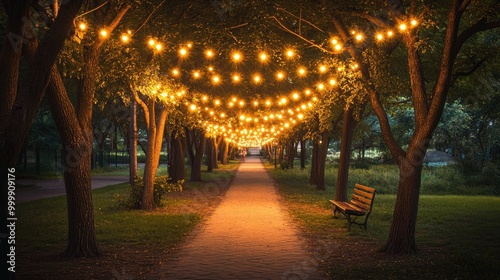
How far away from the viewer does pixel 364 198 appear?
13.3m

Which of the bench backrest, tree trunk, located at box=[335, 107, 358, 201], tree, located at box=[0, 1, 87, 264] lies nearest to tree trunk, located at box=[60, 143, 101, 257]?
tree, located at box=[0, 1, 87, 264]

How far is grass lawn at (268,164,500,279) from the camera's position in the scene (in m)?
7.95

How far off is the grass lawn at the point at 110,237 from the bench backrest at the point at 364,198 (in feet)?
15.0

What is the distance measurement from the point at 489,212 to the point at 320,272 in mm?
11401

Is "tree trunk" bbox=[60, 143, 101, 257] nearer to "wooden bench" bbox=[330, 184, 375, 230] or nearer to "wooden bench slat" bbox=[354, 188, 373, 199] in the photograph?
"wooden bench" bbox=[330, 184, 375, 230]

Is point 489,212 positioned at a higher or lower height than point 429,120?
lower

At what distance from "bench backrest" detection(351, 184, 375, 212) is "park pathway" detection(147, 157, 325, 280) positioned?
192 cm

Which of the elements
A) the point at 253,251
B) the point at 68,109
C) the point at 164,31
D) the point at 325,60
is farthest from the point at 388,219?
the point at 68,109

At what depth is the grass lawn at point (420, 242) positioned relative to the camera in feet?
26.1

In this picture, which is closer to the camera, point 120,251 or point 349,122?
point 120,251

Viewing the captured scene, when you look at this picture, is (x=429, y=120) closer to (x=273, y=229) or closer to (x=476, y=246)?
(x=476, y=246)

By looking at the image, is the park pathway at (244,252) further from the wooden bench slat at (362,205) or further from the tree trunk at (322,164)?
the tree trunk at (322,164)

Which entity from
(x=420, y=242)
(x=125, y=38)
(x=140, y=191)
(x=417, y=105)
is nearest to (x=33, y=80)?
(x=125, y=38)

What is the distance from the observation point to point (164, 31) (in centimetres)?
1367
